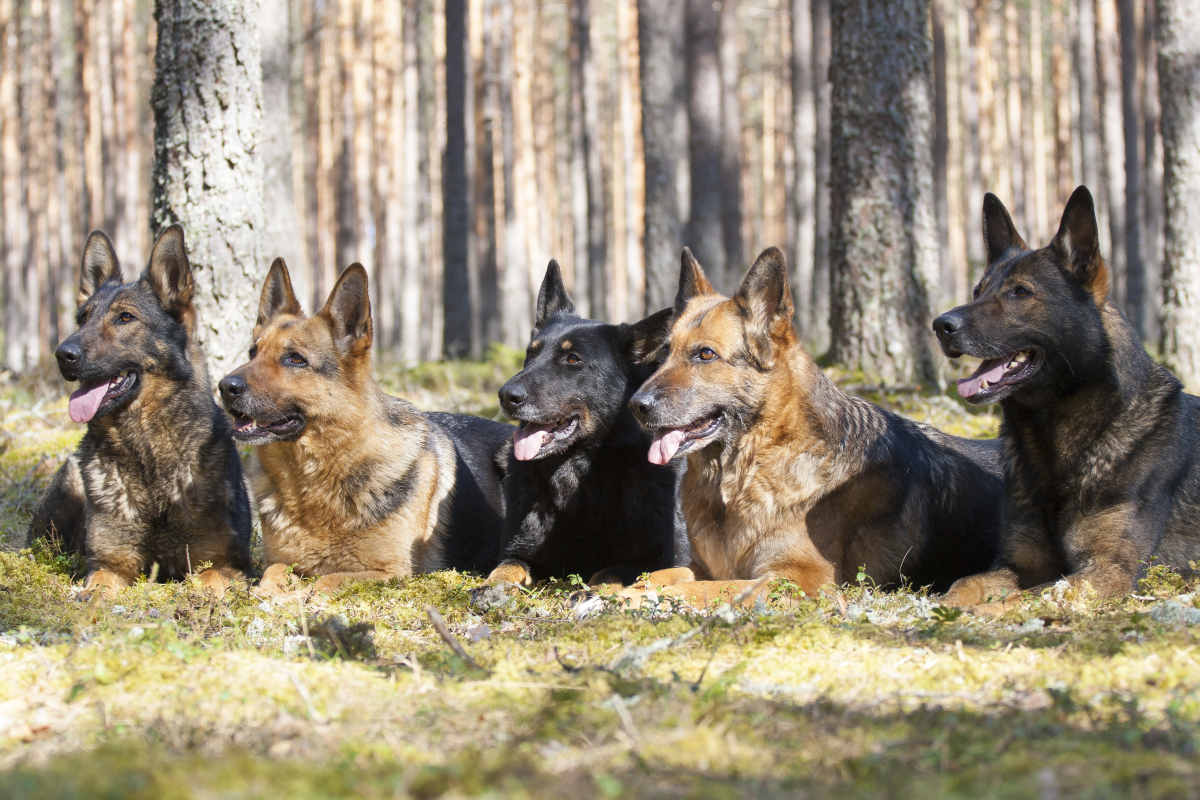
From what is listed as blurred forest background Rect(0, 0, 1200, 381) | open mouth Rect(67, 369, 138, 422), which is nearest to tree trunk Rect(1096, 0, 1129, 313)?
blurred forest background Rect(0, 0, 1200, 381)

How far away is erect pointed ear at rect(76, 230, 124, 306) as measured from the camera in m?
6.10

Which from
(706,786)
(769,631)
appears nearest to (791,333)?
(769,631)

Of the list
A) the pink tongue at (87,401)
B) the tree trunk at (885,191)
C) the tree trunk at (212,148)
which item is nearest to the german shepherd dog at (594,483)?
the pink tongue at (87,401)

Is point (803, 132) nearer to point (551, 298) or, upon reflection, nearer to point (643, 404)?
point (551, 298)

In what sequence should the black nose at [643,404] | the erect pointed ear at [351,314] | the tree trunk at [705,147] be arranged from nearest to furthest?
1. the black nose at [643,404]
2. the erect pointed ear at [351,314]
3. the tree trunk at [705,147]

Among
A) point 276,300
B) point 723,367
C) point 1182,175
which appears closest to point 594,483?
point 723,367

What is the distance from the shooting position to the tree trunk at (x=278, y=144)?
951 cm

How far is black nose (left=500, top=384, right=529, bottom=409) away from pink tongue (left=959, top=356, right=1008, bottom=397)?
2.38 m

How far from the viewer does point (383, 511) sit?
18.9 ft

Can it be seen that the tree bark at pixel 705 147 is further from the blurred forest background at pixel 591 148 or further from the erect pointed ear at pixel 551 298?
the erect pointed ear at pixel 551 298

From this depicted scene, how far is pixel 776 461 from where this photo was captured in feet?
16.3

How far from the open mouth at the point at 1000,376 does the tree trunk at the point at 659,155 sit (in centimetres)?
915

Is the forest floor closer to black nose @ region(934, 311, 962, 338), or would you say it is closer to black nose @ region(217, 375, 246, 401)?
black nose @ region(217, 375, 246, 401)

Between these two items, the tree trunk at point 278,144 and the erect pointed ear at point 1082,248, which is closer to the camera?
the erect pointed ear at point 1082,248
